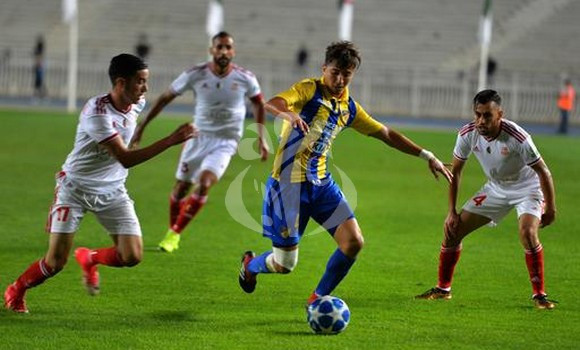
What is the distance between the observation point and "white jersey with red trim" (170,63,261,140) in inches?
529

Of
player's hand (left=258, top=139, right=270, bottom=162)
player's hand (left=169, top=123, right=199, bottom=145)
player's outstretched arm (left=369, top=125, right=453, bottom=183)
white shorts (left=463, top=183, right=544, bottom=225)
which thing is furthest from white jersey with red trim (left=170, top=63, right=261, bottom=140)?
player's hand (left=169, top=123, right=199, bottom=145)

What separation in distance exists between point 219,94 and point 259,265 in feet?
14.9

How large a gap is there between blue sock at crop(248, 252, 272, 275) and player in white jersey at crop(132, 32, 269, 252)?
346 cm

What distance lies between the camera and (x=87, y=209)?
8.84 m

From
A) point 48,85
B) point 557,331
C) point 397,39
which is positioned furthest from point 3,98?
point 557,331

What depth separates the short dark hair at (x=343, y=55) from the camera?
27.8 ft

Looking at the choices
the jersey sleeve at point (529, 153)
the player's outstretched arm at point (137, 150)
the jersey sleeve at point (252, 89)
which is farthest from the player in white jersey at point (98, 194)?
the jersey sleeve at point (252, 89)

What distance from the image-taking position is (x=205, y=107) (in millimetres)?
13555

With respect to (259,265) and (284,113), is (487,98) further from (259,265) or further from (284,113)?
(259,265)

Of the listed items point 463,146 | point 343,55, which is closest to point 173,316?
point 343,55

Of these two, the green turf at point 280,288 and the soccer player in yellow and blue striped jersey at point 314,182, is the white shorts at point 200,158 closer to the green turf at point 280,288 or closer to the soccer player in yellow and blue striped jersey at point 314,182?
the green turf at point 280,288

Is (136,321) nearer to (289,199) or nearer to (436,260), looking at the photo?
(289,199)

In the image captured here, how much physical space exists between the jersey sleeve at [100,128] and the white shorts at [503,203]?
11.1ft

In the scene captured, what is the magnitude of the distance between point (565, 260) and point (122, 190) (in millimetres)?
5650
